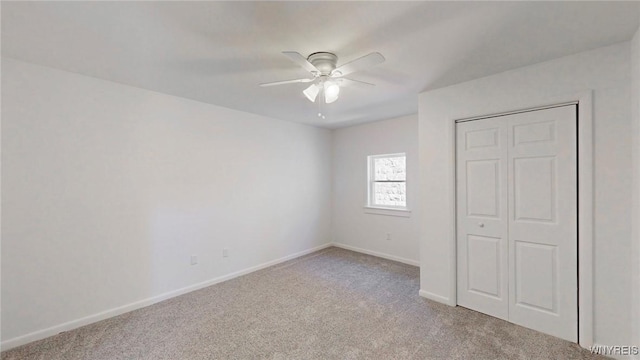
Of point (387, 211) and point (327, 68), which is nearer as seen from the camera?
point (327, 68)

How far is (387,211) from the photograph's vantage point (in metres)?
4.63

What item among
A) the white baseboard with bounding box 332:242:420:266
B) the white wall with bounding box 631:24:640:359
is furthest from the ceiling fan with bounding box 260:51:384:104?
the white baseboard with bounding box 332:242:420:266

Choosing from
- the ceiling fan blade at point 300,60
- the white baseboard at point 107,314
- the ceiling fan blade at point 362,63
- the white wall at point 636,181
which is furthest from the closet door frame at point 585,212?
the white baseboard at point 107,314

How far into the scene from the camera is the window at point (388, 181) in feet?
15.2

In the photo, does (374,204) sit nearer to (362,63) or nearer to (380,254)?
(380,254)

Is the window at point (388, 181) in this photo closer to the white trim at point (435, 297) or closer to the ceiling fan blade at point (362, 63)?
the white trim at point (435, 297)

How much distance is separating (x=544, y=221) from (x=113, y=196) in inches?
165

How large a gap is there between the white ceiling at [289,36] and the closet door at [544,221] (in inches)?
23.9

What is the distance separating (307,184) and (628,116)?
156 inches

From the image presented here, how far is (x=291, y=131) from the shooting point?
15.3 ft

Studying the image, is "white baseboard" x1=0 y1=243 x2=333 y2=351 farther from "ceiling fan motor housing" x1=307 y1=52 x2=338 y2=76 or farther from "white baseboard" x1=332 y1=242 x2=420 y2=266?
"ceiling fan motor housing" x1=307 y1=52 x2=338 y2=76

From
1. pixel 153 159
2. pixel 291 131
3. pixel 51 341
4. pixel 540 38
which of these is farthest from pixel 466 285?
pixel 51 341

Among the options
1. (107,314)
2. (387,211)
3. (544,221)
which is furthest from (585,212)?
(107,314)

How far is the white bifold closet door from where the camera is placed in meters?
2.27
